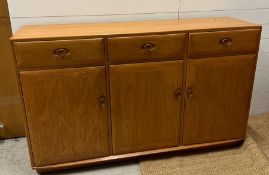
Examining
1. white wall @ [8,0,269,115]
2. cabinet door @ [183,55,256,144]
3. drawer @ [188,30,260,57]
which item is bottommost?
cabinet door @ [183,55,256,144]

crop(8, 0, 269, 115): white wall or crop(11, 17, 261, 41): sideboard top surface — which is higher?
crop(8, 0, 269, 115): white wall

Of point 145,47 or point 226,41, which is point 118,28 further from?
point 226,41

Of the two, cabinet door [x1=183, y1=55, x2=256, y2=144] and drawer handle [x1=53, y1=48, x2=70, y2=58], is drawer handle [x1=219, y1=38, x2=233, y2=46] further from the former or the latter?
drawer handle [x1=53, y1=48, x2=70, y2=58]

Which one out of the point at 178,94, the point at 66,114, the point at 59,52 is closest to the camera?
the point at 59,52

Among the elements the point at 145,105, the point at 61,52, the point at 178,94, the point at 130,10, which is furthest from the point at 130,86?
the point at 130,10

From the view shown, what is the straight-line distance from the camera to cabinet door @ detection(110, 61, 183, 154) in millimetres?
1656

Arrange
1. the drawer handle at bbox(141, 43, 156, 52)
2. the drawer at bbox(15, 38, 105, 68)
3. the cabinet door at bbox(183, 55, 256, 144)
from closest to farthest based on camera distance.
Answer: the drawer at bbox(15, 38, 105, 68) → the drawer handle at bbox(141, 43, 156, 52) → the cabinet door at bbox(183, 55, 256, 144)

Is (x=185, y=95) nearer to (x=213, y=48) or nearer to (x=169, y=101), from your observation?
(x=169, y=101)

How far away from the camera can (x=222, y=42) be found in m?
1.69

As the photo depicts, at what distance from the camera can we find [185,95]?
1.77 meters

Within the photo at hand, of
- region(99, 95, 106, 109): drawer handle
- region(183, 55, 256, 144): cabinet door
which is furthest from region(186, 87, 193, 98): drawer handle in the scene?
region(99, 95, 106, 109): drawer handle

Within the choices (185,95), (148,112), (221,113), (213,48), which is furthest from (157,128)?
(213,48)

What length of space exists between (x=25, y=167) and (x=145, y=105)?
86 cm

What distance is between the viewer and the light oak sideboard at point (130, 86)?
5.07 ft
